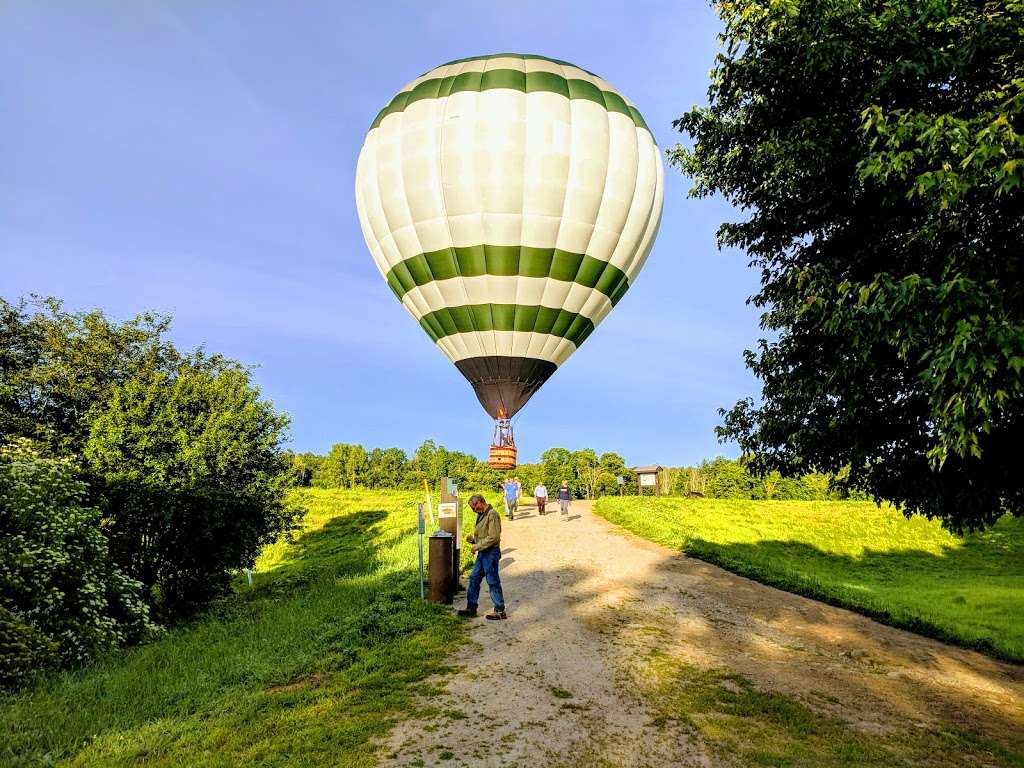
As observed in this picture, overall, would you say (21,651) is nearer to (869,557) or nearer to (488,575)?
(488,575)

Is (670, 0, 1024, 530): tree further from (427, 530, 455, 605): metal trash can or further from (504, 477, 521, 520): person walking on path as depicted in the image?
(504, 477, 521, 520): person walking on path

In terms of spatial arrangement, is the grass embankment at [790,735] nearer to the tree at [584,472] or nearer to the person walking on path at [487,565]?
the person walking on path at [487,565]

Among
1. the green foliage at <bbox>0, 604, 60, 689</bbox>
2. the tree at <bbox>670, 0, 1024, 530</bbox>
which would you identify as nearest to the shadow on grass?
the tree at <bbox>670, 0, 1024, 530</bbox>

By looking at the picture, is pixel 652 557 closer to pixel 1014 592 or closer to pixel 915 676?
pixel 915 676

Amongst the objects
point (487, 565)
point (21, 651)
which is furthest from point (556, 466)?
point (21, 651)

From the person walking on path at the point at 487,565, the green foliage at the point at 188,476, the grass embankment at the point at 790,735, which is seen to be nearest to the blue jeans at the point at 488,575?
the person walking on path at the point at 487,565

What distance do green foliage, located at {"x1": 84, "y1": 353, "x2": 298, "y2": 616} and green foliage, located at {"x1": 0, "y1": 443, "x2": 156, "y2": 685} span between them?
2.29 m

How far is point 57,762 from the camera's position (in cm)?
626

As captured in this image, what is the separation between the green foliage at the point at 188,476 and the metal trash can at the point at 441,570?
8.91m

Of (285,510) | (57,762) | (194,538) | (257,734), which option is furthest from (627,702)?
(285,510)

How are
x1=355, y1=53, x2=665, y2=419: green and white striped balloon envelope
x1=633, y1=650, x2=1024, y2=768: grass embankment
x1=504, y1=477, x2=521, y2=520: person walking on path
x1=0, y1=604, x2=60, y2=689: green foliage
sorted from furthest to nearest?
x1=504, y1=477, x2=521, y2=520: person walking on path → x1=355, y1=53, x2=665, y2=419: green and white striped balloon envelope → x1=0, y1=604, x2=60, y2=689: green foliage → x1=633, y1=650, x2=1024, y2=768: grass embankment

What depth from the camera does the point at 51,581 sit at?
12898mm

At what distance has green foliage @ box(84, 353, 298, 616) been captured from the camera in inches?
664

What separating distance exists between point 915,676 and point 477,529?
7286 mm
